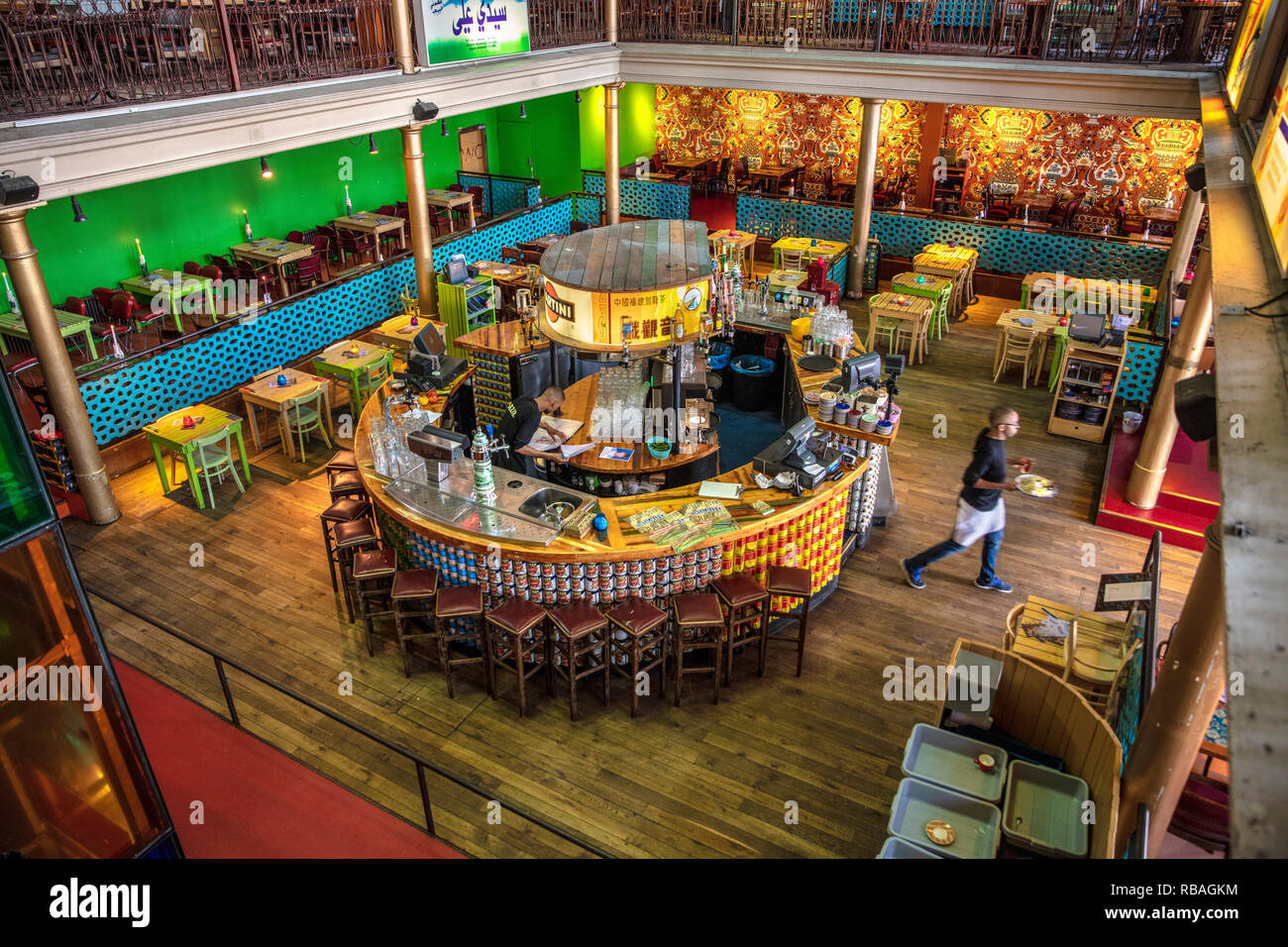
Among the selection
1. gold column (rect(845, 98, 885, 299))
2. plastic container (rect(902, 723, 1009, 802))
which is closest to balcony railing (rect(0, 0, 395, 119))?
gold column (rect(845, 98, 885, 299))

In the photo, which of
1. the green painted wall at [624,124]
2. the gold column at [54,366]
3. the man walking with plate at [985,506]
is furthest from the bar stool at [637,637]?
the green painted wall at [624,124]

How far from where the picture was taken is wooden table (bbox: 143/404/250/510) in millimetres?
9492

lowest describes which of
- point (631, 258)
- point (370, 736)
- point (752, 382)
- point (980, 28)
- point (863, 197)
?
point (752, 382)

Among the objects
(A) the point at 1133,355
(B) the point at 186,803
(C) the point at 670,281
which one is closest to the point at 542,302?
(C) the point at 670,281

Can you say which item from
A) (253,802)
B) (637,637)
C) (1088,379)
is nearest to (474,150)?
(1088,379)

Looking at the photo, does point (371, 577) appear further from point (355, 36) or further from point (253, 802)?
point (355, 36)

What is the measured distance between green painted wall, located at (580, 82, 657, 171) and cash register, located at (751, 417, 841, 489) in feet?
44.0

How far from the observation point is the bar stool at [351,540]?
765 centimetres

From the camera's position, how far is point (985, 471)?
24.6 ft

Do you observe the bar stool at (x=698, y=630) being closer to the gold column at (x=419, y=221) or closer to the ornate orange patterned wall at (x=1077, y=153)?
the gold column at (x=419, y=221)

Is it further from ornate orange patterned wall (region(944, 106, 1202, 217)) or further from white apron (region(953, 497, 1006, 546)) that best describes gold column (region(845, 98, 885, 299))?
white apron (region(953, 497, 1006, 546))

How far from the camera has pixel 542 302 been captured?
8906mm

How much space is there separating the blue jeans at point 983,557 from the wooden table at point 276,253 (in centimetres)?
1089

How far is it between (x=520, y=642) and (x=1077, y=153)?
15664mm
